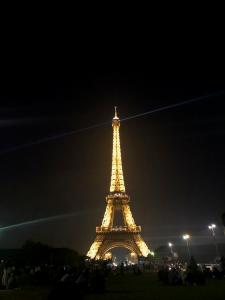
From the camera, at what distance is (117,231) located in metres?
46.6

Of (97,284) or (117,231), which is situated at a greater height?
(117,231)

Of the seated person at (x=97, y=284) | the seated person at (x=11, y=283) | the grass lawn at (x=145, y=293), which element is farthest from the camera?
the seated person at (x=11, y=283)

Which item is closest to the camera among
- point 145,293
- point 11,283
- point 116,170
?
point 145,293

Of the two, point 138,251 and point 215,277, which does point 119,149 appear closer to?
point 138,251

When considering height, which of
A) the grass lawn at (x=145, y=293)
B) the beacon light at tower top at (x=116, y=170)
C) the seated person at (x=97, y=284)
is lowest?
the grass lawn at (x=145, y=293)

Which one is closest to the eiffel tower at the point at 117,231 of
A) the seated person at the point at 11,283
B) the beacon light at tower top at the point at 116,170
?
the beacon light at tower top at the point at 116,170

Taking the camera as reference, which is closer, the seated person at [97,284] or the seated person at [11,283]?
the seated person at [97,284]

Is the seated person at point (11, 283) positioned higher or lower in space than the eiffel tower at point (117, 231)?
lower

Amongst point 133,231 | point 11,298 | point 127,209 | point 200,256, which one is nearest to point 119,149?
point 127,209

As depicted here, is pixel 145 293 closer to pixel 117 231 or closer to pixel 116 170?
pixel 117 231

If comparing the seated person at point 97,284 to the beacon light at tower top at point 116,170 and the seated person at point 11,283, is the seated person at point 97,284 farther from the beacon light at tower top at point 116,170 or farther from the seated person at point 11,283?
the beacon light at tower top at point 116,170

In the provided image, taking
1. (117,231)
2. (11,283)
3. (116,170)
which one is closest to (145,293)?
(11,283)

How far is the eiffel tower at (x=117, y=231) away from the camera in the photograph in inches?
1797

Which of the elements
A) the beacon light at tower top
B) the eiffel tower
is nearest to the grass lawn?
the eiffel tower
